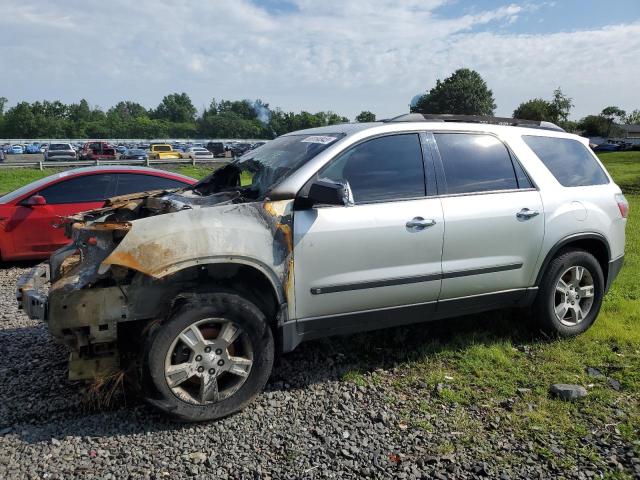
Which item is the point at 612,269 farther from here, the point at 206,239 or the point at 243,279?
the point at 206,239

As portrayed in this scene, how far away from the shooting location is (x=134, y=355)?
3.56m

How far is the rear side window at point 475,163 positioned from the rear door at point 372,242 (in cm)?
25

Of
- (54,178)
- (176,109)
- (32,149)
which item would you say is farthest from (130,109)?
(54,178)

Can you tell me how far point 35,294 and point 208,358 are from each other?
122 cm

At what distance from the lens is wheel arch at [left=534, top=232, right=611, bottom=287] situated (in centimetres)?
443

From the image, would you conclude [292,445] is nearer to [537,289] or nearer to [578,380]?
[578,380]

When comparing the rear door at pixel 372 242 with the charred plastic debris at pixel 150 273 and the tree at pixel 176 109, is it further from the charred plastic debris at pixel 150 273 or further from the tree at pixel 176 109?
the tree at pixel 176 109

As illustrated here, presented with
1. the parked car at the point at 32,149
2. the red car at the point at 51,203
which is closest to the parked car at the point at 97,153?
the parked car at the point at 32,149

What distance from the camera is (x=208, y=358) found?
3.29 meters

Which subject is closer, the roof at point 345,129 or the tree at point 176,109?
the roof at point 345,129

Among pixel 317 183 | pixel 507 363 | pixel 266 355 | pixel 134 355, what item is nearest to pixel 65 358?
pixel 134 355

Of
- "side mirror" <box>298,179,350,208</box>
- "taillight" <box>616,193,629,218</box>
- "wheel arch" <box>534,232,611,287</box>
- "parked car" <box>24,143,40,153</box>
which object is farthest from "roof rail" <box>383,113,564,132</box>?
"parked car" <box>24,143,40,153</box>

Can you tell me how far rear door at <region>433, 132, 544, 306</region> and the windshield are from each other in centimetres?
98

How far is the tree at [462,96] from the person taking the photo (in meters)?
82.8
